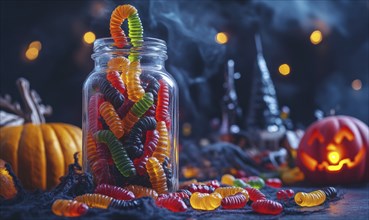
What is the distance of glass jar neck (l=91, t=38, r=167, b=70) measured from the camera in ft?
3.76

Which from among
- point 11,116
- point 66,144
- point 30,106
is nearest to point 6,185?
point 66,144

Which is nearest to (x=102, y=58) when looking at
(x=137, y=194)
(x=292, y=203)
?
(x=137, y=194)

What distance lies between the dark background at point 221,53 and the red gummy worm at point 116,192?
949mm

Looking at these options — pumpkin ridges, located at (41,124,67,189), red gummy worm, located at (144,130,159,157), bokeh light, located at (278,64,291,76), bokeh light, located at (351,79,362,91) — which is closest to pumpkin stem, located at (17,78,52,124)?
pumpkin ridges, located at (41,124,67,189)

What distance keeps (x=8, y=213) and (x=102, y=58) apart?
464mm

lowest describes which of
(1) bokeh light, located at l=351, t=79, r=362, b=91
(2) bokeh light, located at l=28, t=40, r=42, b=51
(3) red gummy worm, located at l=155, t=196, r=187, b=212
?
(3) red gummy worm, located at l=155, t=196, r=187, b=212

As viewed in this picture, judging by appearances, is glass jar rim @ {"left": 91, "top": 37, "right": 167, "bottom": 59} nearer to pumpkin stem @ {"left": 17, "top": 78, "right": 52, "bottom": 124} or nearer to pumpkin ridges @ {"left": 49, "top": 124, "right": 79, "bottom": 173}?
pumpkin ridges @ {"left": 49, "top": 124, "right": 79, "bottom": 173}

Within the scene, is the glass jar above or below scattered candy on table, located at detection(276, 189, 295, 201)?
above

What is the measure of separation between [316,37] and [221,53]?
1.95ft

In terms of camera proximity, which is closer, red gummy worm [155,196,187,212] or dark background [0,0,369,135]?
red gummy worm [155,196,187,212]

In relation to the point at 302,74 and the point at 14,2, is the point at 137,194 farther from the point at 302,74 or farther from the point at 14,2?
the point at 302,74

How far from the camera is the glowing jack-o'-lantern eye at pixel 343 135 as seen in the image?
5.21ft

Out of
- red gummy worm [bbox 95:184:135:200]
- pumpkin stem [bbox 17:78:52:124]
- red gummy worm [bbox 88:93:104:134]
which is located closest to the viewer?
red gummy worm [bbox 95:184:135:200]

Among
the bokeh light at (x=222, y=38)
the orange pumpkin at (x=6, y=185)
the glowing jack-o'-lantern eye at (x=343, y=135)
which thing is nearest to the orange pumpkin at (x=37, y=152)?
the orange pumpkin at (x=6, y=185)
